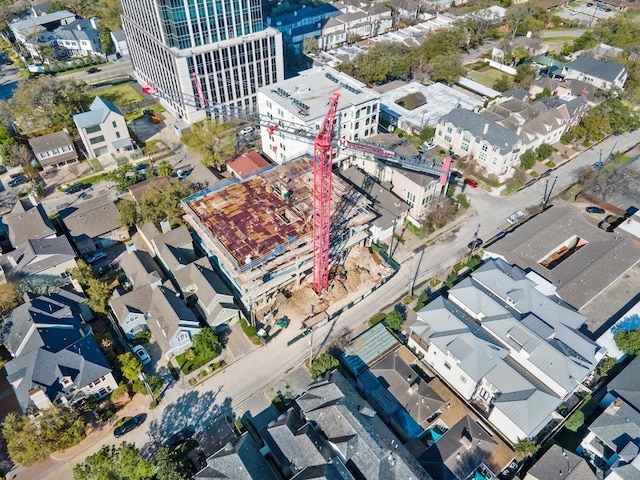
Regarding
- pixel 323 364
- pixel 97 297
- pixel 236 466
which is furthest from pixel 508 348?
pixel 97 297

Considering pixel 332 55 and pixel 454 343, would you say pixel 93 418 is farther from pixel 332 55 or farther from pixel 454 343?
pixel 332 55

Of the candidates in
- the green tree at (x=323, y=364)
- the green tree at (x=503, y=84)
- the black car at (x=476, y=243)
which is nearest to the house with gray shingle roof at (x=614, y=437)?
the green tree at (x=323, y=364)

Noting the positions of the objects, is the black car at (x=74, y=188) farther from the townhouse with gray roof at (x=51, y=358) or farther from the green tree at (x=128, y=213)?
the townhouse with gray roof at (x=51, y=358)

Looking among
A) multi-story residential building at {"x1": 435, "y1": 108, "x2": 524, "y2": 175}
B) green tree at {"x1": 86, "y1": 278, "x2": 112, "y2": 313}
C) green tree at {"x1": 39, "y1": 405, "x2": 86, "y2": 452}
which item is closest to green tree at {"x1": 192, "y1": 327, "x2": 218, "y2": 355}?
green tree at {"x1": 86, "y1": 278, "x2": 112, "y2": 313}

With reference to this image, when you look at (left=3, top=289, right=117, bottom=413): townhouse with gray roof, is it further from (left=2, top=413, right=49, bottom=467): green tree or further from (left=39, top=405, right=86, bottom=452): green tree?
(left=39, top=405, right=86, bottom=452): green tree

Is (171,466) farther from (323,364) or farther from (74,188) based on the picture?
(74,188)

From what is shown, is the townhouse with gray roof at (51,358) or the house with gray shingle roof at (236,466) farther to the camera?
the townhouse with gray roof at (51,358)
